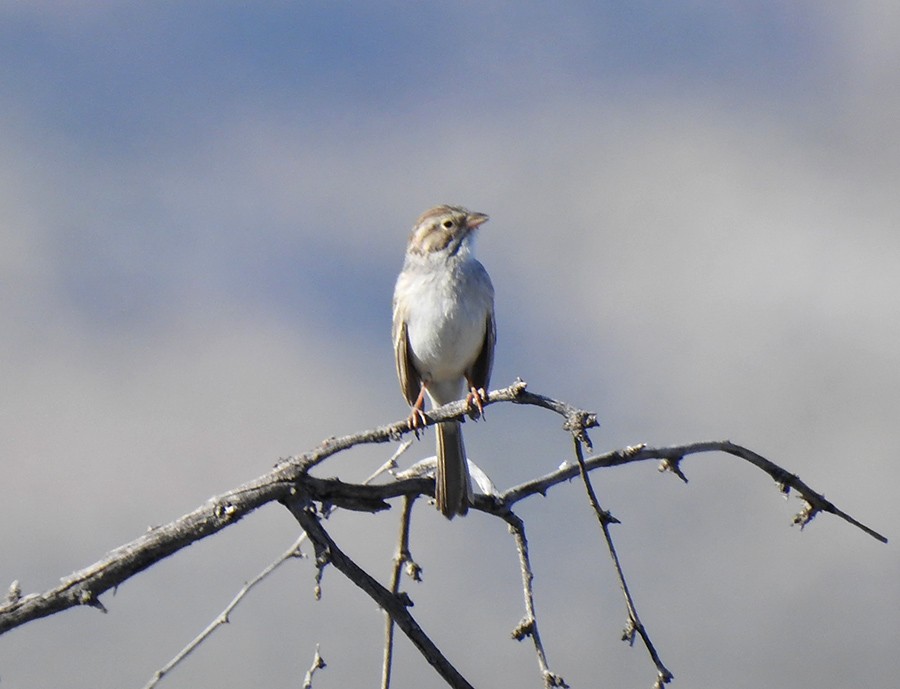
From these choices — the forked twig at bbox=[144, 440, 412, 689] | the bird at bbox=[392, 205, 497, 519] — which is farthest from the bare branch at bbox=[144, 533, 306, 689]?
the bird at bbox=[392, 205, 497, 519]

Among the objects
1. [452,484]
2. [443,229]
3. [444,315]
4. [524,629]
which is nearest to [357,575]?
[524,629]

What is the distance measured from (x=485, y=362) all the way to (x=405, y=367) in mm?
577

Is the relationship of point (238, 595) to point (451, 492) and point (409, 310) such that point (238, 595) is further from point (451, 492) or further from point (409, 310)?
point (409, 310)

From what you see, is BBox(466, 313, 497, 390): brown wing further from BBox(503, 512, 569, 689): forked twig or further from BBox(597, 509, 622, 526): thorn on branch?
BBox(597, 509, 622, 526): thorn on branch

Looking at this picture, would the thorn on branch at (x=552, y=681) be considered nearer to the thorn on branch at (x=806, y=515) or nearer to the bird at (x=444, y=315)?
the thorn on branch at (x=806, y=515)

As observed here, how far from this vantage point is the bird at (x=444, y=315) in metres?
7.50

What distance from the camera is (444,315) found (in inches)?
295

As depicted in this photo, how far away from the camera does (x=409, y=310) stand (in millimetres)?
7684

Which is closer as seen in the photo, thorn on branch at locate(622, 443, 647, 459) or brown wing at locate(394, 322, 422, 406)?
thorn on branch at locate(622, 443, 647, 459)

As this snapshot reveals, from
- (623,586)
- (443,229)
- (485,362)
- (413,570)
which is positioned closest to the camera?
(623,586)

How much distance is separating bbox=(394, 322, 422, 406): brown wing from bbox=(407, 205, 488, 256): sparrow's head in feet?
2.23

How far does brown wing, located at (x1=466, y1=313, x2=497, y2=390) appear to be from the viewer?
7664mm

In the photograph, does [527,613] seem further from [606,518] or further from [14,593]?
[14,593]

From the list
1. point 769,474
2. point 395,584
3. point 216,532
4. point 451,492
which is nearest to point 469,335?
point 451,492
